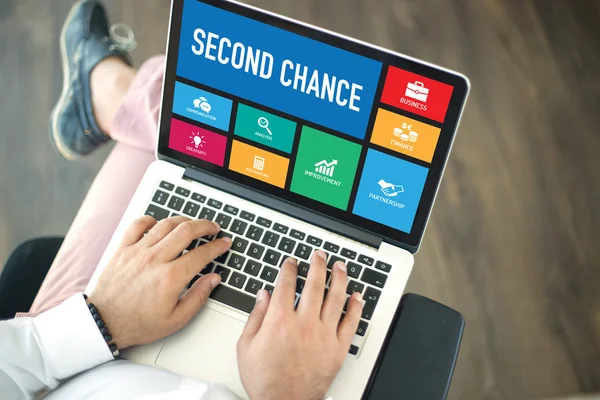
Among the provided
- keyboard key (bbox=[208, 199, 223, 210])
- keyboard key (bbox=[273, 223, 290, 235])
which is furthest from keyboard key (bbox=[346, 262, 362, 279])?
keyboard key (bbox=[208, 199, 223, 210])

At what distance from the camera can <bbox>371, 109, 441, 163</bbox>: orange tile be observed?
76cm

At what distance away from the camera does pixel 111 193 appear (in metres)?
1.00

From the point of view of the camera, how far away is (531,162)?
1624 millimetres

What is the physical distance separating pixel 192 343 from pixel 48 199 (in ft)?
2.95

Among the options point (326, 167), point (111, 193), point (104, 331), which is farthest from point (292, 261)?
point (111, 193)

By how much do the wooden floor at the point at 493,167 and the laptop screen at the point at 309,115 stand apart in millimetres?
728

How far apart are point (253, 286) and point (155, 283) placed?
0.13 metres

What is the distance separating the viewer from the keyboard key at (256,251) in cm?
85

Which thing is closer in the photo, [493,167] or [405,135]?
[405,135]

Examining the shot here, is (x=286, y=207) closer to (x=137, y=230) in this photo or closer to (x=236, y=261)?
(x=236, y=261)

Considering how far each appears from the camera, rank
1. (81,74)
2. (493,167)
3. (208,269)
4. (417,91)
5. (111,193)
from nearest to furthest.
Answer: (417,91)
(208,269)
(111,193)
(81,74)
(493,167)

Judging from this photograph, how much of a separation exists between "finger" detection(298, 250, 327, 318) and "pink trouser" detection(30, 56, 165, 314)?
367mm

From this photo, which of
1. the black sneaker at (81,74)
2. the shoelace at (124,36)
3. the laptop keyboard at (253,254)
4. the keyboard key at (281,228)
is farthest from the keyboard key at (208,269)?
the shoelace at (124,36)

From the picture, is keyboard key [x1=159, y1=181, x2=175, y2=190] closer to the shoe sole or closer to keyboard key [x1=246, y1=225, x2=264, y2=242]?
keyboard key [x1=246, y1=225, x2=264, y2=242]
